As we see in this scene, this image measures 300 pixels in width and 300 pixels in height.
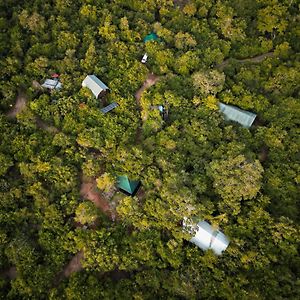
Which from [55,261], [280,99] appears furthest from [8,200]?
[280,99]

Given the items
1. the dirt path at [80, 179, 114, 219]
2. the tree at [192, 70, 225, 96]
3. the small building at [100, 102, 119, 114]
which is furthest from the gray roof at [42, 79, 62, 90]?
the tree at [192, 70, 225, 96]

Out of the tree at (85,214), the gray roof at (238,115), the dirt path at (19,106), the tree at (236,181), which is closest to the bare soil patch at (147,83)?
the gray roof at (238,115)

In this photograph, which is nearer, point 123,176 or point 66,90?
point 123,176

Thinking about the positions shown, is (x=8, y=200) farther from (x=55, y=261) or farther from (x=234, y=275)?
(x=234, y=275)

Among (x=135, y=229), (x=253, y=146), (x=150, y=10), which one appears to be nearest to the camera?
(x=135, y=229)

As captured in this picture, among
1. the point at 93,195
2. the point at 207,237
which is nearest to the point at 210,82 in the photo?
the point at 207,237

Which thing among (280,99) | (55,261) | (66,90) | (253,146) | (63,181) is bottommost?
(55,261)

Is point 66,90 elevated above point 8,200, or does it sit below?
above
